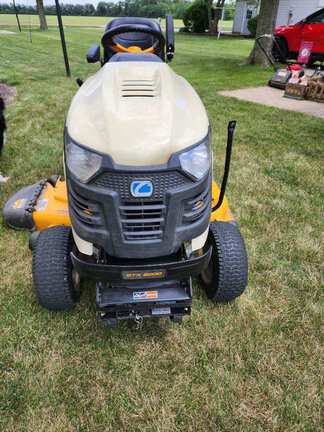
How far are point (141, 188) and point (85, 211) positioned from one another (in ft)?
0.93

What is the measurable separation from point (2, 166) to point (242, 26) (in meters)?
30.3

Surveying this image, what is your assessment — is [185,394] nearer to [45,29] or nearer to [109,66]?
[109,66]

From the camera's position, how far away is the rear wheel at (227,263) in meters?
2.05

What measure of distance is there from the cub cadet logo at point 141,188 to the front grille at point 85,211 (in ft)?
0.58

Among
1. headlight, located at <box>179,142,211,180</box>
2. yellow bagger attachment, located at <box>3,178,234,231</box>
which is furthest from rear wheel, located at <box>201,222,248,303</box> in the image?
headlight, located at <box>179,142,211,180</box>

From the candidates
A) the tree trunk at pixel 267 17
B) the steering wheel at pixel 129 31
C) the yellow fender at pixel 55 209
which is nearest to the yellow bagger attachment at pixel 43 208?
the yellow fender at pixel 55 209

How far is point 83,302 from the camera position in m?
2.26

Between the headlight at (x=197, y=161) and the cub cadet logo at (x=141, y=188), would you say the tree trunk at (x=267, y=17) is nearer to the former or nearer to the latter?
the headlight at (x=197, y=161)

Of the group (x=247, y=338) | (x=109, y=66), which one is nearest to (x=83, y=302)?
(x=247, y=338)

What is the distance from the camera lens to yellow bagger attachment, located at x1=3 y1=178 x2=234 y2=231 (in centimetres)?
255

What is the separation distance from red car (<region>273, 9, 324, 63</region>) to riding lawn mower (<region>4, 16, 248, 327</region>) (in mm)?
9485

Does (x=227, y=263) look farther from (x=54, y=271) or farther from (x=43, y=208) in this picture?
(x=43, y=208)

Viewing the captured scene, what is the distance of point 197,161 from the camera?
1.58 meters

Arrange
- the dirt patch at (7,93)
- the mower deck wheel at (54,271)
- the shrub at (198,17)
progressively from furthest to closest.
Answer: the shrub at (198,17)
the dirt patch at (7,93)
the mower deck wheel at (54,271)
